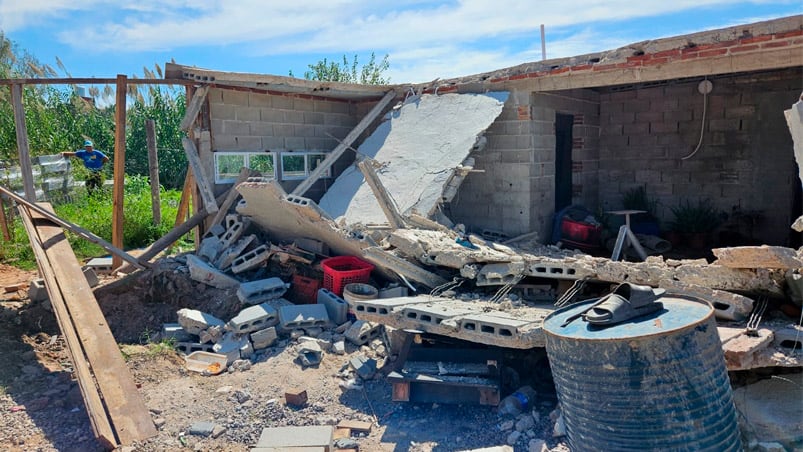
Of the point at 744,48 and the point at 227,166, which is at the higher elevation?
the point at 744,48

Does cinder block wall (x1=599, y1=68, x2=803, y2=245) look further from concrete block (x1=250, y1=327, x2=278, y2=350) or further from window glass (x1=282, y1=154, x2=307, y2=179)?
concrete block (x1=250, y1=327, x2=278, y2=350)

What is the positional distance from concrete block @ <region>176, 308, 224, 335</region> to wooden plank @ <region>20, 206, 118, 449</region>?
53.7 inches

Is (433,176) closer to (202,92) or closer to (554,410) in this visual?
(202,92)

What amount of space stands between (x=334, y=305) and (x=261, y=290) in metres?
1.04

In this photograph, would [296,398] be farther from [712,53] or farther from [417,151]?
[712,53]

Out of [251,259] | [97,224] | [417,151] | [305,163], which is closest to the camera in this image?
[251,259]

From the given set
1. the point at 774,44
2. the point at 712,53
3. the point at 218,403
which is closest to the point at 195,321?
the point at 218,403

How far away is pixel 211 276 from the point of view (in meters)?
7.80

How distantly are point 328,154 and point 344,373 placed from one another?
16.4ft

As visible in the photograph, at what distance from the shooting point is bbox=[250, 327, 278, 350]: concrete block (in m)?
6.46

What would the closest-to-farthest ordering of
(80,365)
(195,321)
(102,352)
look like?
(80,365)
(102,352)
(195,321)

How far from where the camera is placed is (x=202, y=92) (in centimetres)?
857

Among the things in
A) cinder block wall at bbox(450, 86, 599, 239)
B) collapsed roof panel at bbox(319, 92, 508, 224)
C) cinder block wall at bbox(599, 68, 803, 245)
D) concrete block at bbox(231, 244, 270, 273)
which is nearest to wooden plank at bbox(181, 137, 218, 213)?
concrete block at bbox(231, 244, 270, 273)

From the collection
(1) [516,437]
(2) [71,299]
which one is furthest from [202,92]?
(1) [516,437]
